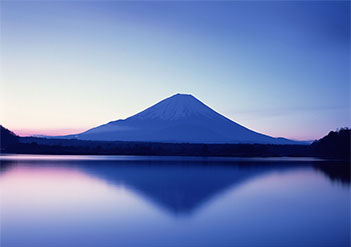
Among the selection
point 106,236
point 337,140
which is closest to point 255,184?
point 106,236

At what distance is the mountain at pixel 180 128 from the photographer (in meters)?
92.7

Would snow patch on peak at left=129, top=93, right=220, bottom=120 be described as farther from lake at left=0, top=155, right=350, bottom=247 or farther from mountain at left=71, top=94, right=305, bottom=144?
lake at left=0, top=155, right=350, bottom=247

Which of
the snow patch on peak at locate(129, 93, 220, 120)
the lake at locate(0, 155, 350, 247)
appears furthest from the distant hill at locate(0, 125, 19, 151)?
the snow patch on peak at locate(129, 93, 220, 120)

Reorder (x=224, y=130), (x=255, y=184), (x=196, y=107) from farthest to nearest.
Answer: (x=196, y=107) < (x=224, y=130) < (x=255, y=184)

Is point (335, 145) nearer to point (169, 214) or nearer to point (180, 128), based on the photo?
point (169, 214)

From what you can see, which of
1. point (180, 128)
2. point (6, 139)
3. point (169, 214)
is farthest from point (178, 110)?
point (169, 214)

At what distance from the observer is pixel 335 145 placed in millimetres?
47094

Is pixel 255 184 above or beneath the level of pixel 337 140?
beneath

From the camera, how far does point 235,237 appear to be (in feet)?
20.5

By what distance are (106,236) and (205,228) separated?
1788 mm

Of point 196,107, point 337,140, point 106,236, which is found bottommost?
point 106,236

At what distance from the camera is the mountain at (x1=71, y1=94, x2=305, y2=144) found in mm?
92688

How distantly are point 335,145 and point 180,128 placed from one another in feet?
175

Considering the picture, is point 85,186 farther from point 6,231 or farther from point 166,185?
point 6,231
